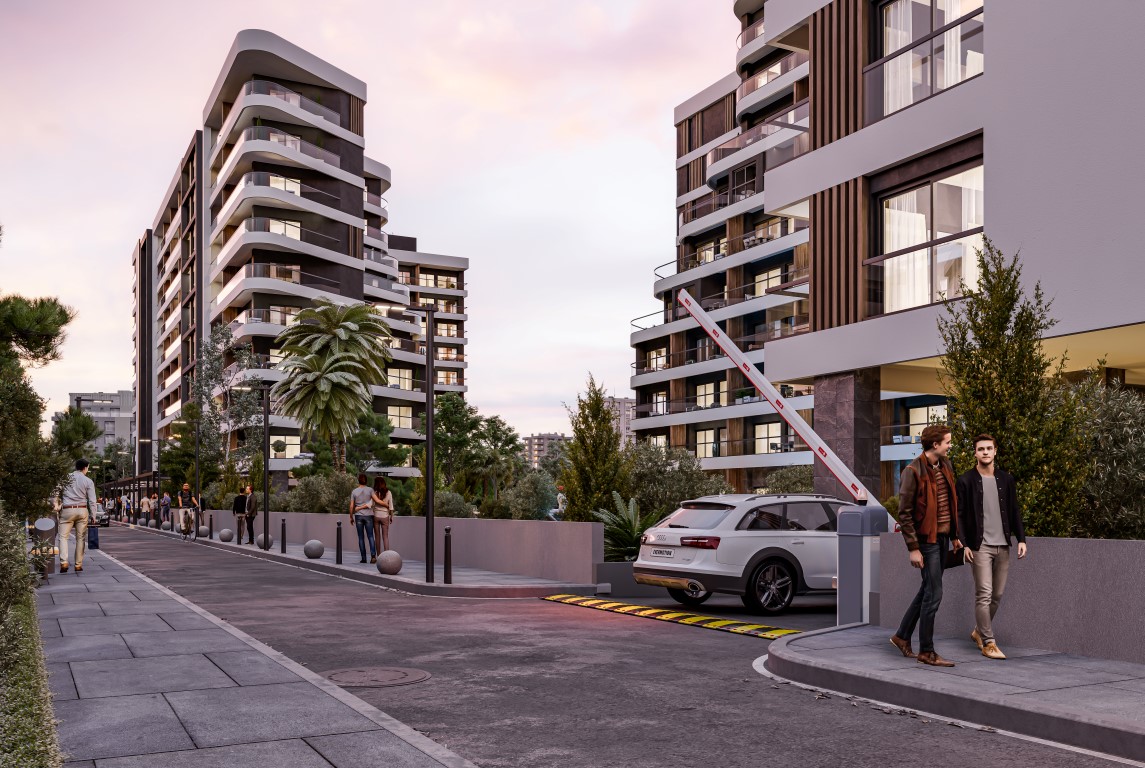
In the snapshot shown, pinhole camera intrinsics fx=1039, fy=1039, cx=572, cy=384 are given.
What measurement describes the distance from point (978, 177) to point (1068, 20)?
2861mm

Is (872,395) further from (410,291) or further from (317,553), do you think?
(410,291)

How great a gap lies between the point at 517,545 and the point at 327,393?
31613mm

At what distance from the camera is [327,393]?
163 ft

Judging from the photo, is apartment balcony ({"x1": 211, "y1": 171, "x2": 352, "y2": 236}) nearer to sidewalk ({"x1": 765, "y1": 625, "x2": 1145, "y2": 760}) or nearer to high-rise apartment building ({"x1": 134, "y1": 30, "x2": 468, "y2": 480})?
high-rise apartment building ({"x1": 134, "y1": 30, "x2": 468, "y2": 480})

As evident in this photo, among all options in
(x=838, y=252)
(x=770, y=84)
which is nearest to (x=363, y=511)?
(x=838, y=252)

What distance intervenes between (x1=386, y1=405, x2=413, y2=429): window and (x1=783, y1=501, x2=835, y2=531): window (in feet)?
227

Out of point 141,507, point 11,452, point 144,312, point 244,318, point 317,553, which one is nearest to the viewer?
point 11,452

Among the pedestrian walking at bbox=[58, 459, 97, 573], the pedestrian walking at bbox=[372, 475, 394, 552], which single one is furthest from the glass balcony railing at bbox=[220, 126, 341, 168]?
the pedestrian walking at bbox=[58, 459, 97, 573]

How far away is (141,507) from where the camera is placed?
78.4 meters

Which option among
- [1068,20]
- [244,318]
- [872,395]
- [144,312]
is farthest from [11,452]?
[144,312]

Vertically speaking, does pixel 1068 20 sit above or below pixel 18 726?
above

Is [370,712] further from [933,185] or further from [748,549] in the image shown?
[933,185]

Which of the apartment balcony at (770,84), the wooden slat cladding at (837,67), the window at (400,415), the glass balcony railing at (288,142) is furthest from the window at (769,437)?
the wooden slat cladding at (837,67)

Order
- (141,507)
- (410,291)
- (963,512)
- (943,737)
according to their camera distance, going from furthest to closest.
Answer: (410,291) → (141,507) → (963,512) → (943,737)
